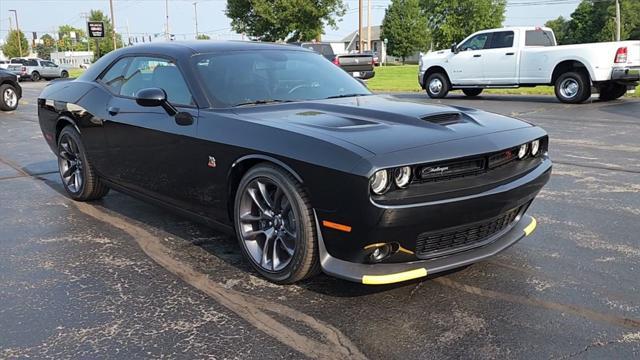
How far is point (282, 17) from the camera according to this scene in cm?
4000

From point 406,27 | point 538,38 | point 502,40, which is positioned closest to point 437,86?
point 502,40

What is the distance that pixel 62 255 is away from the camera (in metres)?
4.05

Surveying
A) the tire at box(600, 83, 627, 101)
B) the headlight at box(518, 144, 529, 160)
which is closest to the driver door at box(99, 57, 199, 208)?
the headlight at box(518, 144, 529, 160)

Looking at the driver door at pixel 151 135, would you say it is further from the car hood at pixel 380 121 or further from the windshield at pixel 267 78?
the car hood at pixel 380 121

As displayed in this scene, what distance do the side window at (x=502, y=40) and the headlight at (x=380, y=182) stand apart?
1307cm

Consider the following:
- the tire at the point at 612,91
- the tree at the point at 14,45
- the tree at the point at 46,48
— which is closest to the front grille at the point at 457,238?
the tire at the point at 612,91

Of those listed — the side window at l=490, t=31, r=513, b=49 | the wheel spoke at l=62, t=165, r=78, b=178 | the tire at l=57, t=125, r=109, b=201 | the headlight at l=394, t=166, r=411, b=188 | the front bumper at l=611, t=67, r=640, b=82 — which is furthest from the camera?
the side window at l=490, t=31, r=513, b=49

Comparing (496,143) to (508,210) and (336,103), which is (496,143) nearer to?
(508,210)

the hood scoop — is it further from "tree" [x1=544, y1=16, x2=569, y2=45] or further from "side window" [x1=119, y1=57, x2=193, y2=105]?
"tree" [x1=544, y1=16, x2=569, y2=45]

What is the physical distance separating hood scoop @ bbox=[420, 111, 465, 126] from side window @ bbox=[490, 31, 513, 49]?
12049 millimetres

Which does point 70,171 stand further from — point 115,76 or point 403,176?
point 403,176

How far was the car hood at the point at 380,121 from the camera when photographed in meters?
3.03

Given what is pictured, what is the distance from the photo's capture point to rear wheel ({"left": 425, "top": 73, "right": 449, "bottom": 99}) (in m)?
16.1

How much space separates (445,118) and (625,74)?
36.6ft
